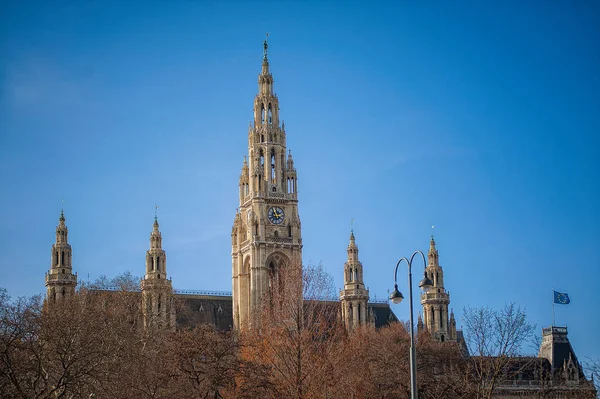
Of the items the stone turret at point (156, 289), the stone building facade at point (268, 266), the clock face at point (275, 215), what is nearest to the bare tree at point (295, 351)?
the stone turret at point (156, 289)

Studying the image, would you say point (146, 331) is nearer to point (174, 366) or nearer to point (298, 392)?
point (174, 366)

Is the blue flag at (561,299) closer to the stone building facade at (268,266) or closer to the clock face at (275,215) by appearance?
the stone building facade at (268,266)

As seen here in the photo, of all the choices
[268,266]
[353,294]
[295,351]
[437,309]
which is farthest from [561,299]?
[295,351]

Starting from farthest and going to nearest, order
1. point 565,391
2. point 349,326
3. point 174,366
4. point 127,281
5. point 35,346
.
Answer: point 349,326, point 127,281, point 565,391, point 174,366, point 35,346

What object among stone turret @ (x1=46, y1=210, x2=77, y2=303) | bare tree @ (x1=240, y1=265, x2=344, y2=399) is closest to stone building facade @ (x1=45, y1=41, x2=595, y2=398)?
stone turret @ (x1=46, y1=210, x2=77, y2=303)

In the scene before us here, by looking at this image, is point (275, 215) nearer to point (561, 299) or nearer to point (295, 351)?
point (561, 299)

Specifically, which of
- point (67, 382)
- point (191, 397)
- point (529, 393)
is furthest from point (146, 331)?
point (529, 393)

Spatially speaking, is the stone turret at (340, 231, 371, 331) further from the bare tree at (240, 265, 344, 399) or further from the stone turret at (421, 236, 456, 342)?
the bare tree at (240, 265, 344, 399)

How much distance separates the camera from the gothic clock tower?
475ft

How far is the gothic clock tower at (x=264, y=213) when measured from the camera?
145 metres

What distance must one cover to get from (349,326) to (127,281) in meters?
29.0


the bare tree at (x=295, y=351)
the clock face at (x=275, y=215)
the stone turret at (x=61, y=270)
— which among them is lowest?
the bare tree at (x=295, y=351)

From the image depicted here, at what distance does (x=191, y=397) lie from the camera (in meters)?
75.4

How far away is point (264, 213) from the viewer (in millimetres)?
147250
